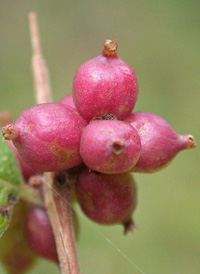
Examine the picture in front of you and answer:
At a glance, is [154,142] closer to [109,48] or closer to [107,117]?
[107,117]

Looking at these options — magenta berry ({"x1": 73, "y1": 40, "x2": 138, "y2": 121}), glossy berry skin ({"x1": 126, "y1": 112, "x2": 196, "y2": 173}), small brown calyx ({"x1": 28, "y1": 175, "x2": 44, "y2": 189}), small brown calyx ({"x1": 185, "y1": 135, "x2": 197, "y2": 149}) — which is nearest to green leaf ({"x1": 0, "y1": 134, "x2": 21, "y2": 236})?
small brown calyx ({"x1": 28, "y1": 175, "x2": 44, "y2": 189})

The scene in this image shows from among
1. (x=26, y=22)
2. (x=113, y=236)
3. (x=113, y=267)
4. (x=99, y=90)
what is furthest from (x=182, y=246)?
(x=26, y=22)

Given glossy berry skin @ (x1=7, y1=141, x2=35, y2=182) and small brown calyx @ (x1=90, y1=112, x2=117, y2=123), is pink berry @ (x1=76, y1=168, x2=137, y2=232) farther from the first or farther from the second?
glossy berry skin @ (x1=7, y1=141, x2=35, y2=182)

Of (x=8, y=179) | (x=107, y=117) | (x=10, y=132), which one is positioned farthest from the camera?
(x=8, y=179)

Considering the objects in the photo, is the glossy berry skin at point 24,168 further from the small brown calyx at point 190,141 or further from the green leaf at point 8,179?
the small brown calyx at point 190,141

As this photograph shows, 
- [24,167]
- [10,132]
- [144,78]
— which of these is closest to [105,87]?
[10,132]

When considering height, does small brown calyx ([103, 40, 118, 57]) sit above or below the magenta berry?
above

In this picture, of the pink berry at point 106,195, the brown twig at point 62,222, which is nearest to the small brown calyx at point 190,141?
the pink berry at point 106,195
